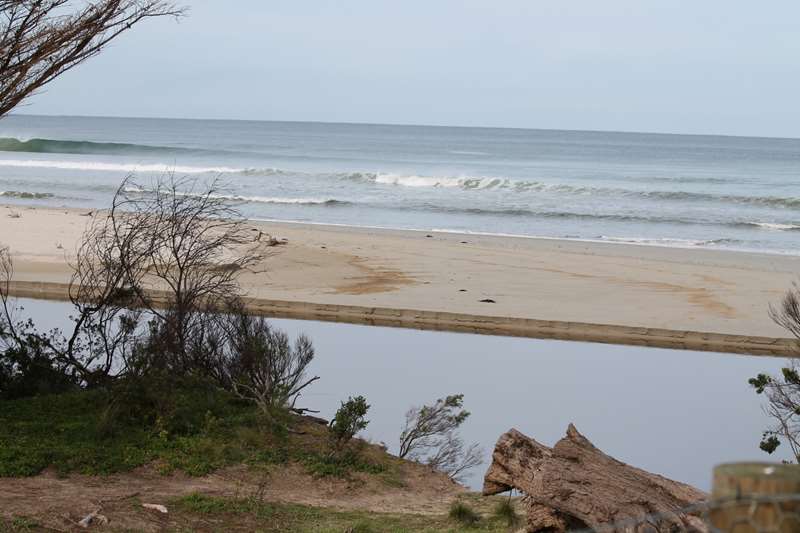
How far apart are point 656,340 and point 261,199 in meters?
29.0

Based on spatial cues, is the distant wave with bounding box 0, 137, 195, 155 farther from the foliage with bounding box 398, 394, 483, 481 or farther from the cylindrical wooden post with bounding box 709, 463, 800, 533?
the cylindrical wooden post with bounding box 709, 463, 800, 533

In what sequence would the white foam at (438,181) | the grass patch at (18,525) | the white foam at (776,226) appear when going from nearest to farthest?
the grass patch at (18,525)
the white foam at (776,226)
the white foam at (438,181)

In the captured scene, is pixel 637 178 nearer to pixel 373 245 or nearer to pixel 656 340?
pixel 373 245

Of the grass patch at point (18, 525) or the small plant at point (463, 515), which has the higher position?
the small plant at point (463, 515)

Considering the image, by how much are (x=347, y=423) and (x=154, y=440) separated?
1822 millimetres

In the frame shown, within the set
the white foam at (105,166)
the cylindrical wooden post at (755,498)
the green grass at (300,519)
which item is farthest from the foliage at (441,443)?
the white foam at (105,166)

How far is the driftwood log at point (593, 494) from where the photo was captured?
697cm

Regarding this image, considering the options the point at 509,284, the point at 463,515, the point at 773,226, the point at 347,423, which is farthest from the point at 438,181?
the point at 463,515

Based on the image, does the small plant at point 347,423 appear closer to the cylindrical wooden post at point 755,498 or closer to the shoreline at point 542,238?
the cylindrical wooden post at point 755,498

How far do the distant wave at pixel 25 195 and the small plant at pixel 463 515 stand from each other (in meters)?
36.6

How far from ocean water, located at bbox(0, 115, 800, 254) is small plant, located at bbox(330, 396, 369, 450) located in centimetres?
855

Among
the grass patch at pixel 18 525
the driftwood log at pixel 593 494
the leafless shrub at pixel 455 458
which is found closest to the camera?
the driftwood log at pixel 593 494

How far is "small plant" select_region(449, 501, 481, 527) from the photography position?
8.37m

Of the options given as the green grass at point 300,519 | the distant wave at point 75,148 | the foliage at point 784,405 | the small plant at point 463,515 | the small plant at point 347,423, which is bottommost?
the green grass at point 300,519
